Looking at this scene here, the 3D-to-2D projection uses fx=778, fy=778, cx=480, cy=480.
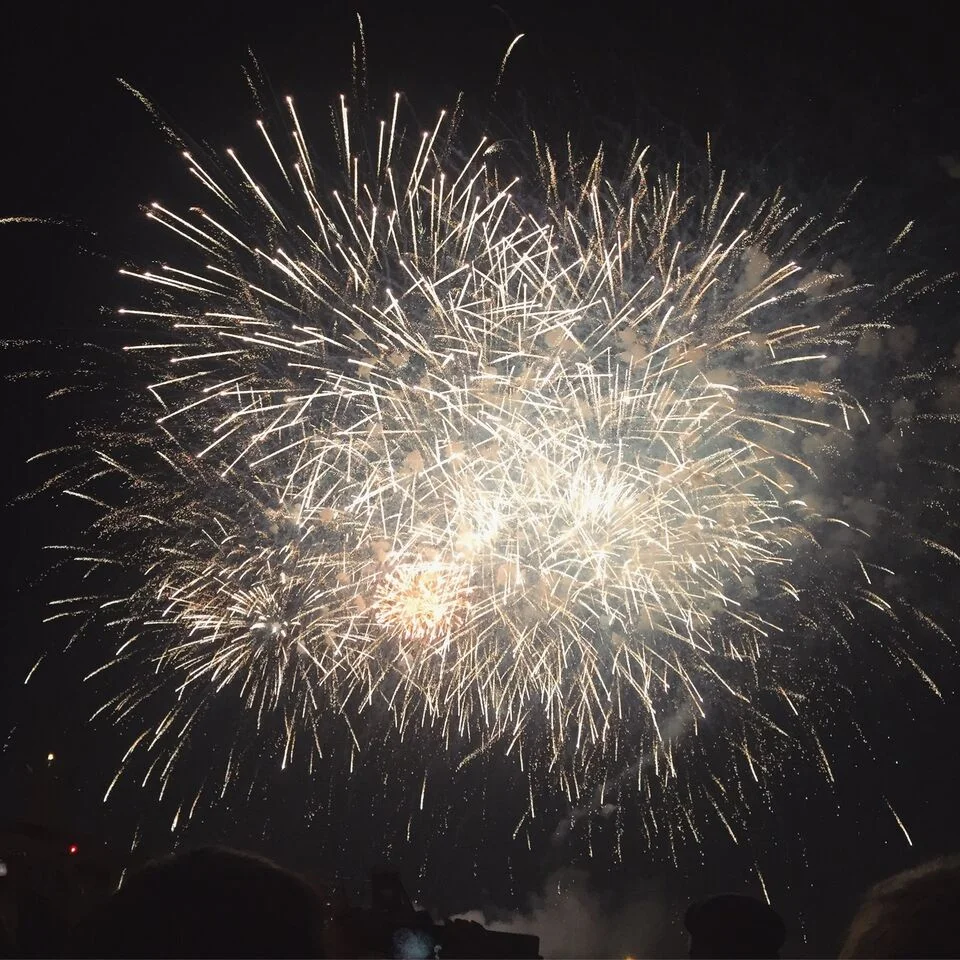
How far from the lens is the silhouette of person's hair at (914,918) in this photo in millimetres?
6160

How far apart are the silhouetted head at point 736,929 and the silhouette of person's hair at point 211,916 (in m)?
3.48

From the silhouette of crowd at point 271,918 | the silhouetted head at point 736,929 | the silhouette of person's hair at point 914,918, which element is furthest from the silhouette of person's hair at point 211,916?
the silhouette of person's hair at point 914,918

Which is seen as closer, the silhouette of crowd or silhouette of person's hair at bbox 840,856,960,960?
silhouette of person's hair at bbox 840,856,960,960

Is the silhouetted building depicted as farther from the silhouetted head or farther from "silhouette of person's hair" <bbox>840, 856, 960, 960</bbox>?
"silhouette of person's hair" <bbox>840, 856, 960, 960</bbox>

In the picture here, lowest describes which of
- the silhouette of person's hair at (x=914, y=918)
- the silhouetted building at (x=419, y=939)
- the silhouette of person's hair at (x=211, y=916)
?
the silhouette of person's hair at (x=914, y=918)

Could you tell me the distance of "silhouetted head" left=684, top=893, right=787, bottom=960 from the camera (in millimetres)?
6941

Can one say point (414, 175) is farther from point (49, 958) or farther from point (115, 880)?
point (115, 880)

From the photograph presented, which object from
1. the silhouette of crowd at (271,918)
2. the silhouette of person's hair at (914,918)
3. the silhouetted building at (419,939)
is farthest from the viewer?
the silhouetted building at (419,939)

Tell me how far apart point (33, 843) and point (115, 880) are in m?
2.42

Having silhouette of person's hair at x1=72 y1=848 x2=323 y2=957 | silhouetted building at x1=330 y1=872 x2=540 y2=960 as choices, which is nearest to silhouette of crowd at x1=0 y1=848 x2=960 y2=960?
silhouette of person's hair at x1=72 y1=848 x2=323 y2=957

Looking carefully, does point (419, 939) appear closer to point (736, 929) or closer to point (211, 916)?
point (211, 916)

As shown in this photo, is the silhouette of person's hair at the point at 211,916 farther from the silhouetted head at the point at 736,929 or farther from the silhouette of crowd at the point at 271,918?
the silhouetted head at the point at 736,929

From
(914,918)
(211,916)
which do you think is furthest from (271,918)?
(914,918)

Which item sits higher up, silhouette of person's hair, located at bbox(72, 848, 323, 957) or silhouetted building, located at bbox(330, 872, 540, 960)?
silhouetted building, located at bbox(330, 872, 540, 960)
